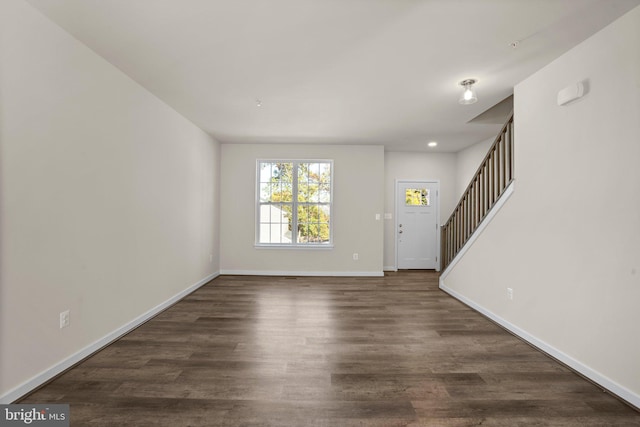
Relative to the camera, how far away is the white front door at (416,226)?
667cm

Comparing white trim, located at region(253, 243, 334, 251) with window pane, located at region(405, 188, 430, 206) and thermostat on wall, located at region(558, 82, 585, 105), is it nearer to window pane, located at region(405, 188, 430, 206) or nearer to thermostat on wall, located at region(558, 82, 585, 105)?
window pane, located at region(405, 188, 430, 206)

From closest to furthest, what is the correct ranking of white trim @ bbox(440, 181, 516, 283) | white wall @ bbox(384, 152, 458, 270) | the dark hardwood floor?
the dark hardwood floor < white trim @ bbox(440, 181, 516, 283) < white wall @ bbox(384, 152, 458, 270)

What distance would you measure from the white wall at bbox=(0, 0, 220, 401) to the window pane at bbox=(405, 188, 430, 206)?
191 inches

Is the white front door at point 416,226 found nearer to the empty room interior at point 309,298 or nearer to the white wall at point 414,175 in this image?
the white wall at point 414,175

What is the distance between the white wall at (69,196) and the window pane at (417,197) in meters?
4.85

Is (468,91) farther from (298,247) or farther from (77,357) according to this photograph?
(77,357)

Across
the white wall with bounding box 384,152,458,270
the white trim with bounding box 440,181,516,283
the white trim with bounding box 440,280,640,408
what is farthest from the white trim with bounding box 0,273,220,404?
the white wall with bounding box 384,152,458,270

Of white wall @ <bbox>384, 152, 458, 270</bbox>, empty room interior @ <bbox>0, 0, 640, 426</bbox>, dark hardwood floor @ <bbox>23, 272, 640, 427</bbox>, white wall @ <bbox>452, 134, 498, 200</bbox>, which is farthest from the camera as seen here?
white wall @ <bbox>384, 152, 458, 270</bbox>

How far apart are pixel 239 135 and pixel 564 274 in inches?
190

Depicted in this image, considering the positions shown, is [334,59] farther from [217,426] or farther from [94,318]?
[94,318]

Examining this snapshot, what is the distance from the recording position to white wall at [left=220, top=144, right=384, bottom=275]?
234 inches

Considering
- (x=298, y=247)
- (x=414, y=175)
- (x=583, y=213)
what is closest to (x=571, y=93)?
(x=583, y=213)

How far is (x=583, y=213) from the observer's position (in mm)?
2373

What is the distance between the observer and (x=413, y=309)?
156 inches
